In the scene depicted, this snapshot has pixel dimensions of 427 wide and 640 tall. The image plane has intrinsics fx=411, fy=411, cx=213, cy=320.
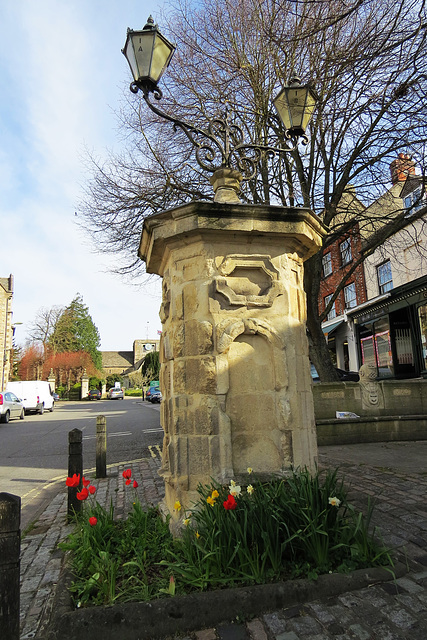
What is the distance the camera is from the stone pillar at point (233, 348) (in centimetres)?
324

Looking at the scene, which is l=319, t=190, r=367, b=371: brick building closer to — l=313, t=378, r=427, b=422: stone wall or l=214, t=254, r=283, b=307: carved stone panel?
l=313, t=378, r=427, b=422: stone wall

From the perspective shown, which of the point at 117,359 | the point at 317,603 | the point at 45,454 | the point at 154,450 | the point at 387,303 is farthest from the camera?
the point at 117,359

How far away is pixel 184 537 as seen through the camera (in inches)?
113

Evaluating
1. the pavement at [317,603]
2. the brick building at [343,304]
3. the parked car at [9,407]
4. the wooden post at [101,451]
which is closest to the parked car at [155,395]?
the parked car at [9,407]

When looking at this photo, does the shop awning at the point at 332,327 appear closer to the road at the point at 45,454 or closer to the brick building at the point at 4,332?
the road at the point at 45,454

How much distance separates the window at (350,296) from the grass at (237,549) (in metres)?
19.8

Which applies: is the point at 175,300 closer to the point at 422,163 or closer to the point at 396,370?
the point at 422,163

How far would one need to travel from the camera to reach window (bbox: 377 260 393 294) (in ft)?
59.8

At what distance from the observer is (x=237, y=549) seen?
2496mm

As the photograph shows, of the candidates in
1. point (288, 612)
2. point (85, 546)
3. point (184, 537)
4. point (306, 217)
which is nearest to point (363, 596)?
point (288, 612)

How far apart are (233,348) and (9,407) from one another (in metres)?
18.2

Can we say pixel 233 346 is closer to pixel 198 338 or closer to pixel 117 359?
pixel 198 338

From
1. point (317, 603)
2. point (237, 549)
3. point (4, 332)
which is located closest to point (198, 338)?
point (237, 549)

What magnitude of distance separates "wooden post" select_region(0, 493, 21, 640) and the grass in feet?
1.68
